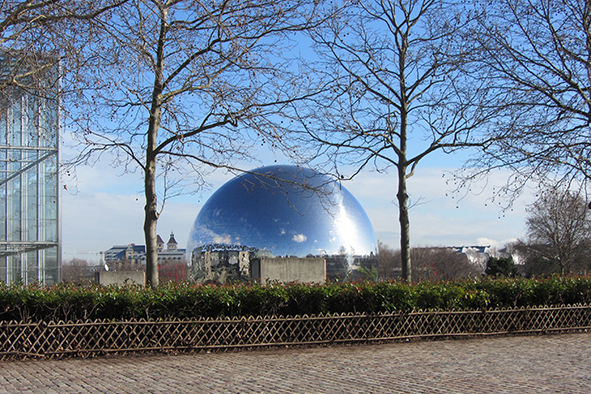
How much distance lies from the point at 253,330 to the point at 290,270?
5.98 metres

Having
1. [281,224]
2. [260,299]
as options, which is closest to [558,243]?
[281,224]

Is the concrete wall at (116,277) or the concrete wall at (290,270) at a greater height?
the concrete wall at (290,270)

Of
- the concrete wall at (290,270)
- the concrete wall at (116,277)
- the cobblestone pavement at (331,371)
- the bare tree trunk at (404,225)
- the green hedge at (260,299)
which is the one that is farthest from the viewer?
the concrete wall at (116,277)

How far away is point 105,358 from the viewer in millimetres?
10156

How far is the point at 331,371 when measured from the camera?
8867 mm

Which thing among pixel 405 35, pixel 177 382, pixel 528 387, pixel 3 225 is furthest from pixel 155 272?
pixel 3 225

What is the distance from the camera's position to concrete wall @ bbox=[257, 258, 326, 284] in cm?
1714

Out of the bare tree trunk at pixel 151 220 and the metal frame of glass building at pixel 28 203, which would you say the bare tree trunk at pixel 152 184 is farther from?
the metal frame of glass building at pixel 28 203

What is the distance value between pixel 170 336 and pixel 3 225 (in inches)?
952

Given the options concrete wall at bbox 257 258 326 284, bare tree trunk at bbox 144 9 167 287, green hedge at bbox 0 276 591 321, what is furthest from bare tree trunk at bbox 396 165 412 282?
bare tree trunk at bbox 144 9 167 287

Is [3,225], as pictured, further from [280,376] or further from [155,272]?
[280,376]

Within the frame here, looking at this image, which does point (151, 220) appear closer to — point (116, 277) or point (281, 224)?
point (116, 277)

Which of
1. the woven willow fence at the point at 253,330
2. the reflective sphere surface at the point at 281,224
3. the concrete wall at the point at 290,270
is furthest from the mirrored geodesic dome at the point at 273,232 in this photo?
the woven willow fence at the point at 253,330

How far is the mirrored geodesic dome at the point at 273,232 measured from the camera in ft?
107
